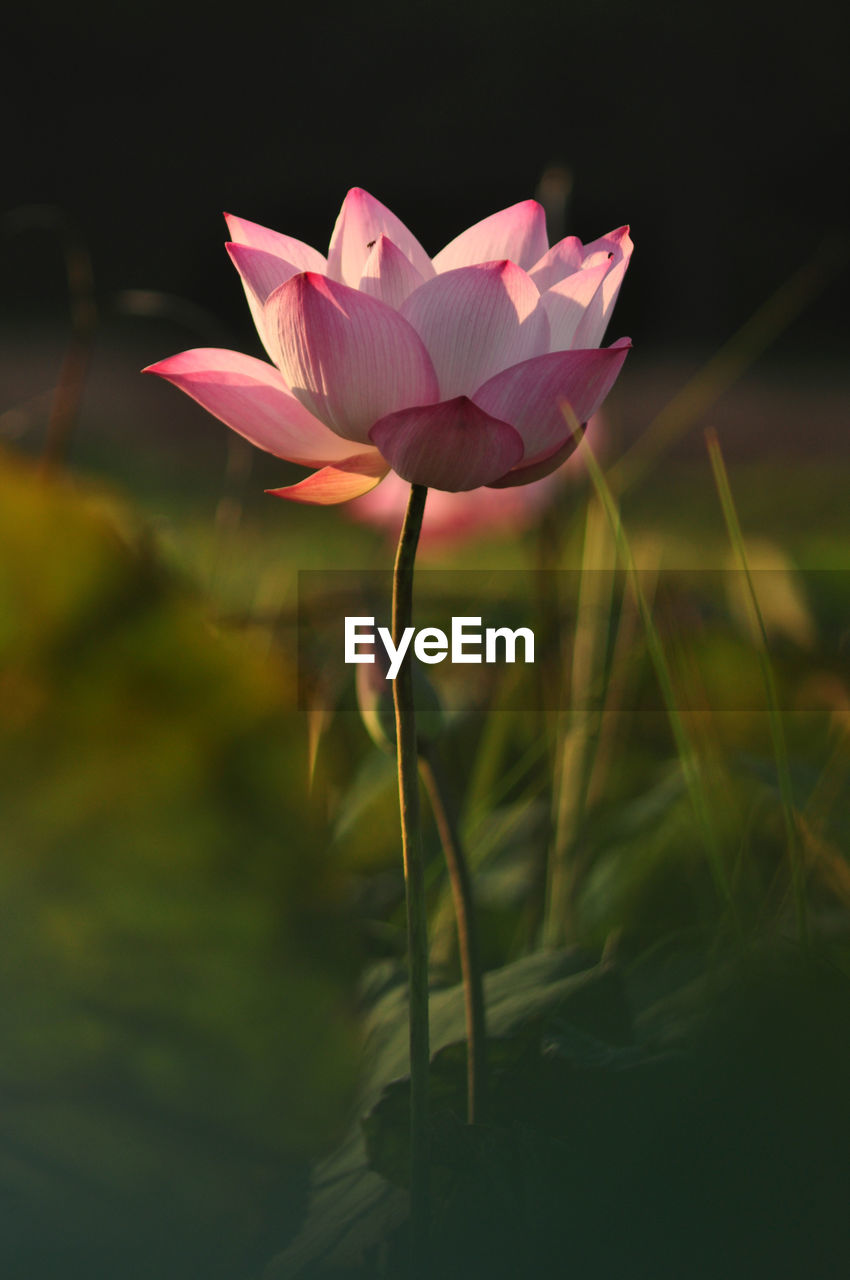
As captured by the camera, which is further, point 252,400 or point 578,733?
point 578,733

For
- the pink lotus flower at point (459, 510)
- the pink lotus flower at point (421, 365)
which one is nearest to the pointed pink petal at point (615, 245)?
the pink lotus flower at point (421, 365)

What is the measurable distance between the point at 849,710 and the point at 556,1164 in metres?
0.12

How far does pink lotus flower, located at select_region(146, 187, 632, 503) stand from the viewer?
0.15 m

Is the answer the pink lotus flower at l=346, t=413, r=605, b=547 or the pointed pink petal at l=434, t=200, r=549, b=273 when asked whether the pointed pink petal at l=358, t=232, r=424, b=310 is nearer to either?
the pointed pink petal at l=434, t=200, r=549, b=273

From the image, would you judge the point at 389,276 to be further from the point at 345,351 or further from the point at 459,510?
the point at 459,510

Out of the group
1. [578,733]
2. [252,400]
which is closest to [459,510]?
[578,733]

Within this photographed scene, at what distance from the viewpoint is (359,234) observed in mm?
185

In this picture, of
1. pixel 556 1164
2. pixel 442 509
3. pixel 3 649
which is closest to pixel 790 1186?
pixel 556 1164

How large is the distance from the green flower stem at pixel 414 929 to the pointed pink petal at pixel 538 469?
0.07 ft

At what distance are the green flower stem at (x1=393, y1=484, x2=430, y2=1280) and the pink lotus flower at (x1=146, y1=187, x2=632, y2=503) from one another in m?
0.01

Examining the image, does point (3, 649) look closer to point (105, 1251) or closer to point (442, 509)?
point (105, 1251)

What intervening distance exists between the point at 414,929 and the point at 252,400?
9 cm

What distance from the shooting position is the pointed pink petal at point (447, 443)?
0.51ft

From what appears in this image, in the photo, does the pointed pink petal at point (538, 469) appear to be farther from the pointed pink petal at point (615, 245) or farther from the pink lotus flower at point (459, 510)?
the pink lotus flower at point (459, 510)
